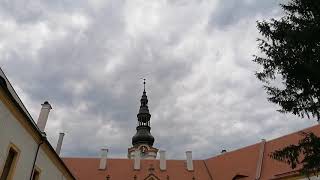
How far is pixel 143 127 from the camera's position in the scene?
5303 cm

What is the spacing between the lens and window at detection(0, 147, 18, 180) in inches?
603

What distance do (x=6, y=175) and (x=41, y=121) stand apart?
6327mm

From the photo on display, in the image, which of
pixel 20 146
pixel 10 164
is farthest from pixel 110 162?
pixel 10 164

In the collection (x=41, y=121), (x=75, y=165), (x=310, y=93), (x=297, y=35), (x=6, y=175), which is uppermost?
(x=75, y=165)

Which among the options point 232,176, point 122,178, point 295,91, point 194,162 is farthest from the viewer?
point 194,162

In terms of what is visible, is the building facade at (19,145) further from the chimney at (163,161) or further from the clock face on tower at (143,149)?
the clock face on tower at (143,149)

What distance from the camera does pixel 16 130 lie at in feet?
52.6

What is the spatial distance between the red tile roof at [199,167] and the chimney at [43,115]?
53.8 feet

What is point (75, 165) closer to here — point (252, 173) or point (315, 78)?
point (252, 173)

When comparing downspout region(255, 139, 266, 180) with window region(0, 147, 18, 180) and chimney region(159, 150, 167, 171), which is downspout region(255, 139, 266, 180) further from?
window region(0, 147, 18, 180)

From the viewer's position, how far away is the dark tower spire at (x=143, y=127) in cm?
5138

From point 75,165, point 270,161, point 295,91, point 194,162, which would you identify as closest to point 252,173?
point 270,161

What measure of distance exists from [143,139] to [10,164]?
35830 mm

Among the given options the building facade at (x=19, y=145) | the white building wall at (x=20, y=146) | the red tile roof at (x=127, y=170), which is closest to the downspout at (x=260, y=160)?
the red tile roof at (x=127, y=170)
